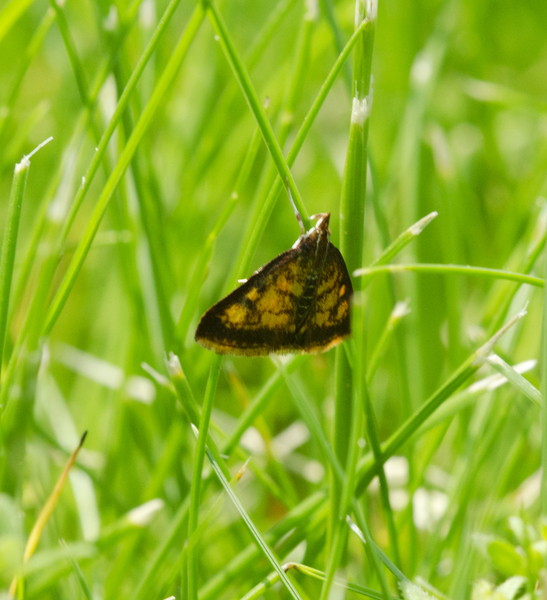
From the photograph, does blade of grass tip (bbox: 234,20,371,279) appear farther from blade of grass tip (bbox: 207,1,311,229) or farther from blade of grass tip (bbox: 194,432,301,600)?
blade of grass tip (bbox: 194,432,301,600)

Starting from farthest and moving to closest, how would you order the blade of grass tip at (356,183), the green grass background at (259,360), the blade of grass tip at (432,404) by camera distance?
the green grass background at (259,360), the blade of grass tip at (432,404), the blade of grass tip at (356,183)

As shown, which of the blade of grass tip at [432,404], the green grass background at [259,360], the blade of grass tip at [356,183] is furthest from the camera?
the green grass background at [259,360]

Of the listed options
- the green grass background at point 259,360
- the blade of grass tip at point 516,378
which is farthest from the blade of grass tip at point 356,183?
the blade of grass tip at point 516,378

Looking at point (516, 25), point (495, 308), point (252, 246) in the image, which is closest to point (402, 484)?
point (495, 308)

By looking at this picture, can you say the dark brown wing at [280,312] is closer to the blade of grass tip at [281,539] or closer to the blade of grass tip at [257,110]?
the blade of grass tip at [257,110]

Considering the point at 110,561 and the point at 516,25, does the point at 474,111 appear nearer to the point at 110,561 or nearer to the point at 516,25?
the point at 516,25

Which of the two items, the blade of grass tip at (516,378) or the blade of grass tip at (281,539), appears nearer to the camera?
the blade of grass tip at (516,378)

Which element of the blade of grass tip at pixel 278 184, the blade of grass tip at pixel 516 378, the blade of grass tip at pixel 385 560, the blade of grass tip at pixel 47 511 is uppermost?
the blade of grass tip at pixel 278 184

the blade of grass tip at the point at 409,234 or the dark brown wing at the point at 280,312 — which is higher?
the blade of grass tip at the point at 409,234
